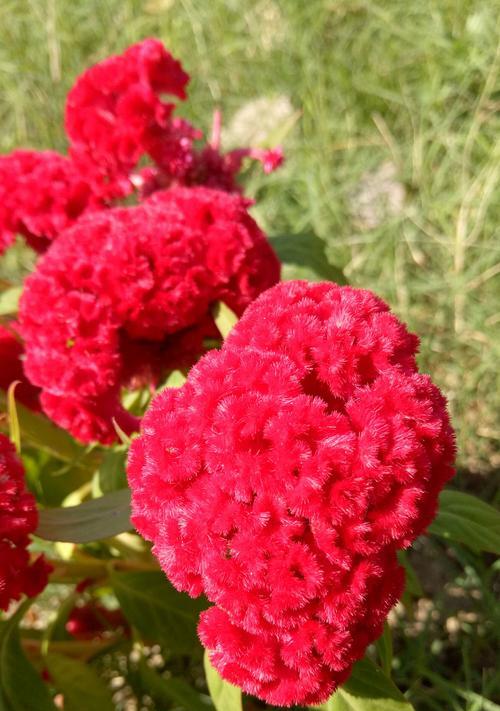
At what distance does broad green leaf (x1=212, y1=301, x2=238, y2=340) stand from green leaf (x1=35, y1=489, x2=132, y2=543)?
29cm

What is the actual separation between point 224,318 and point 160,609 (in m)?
0.58

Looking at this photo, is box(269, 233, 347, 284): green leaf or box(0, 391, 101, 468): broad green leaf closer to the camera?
box(0, 391, 101, 468): broad green leaf

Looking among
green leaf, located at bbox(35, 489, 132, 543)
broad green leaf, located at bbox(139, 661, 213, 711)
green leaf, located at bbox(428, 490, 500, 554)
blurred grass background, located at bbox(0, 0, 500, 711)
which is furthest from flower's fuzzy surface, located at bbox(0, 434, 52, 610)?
blurred grass background, located at bbox(0, 0, 500, 711)

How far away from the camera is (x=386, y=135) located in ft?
8.82

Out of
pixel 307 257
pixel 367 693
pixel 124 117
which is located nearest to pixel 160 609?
pixel 367 693

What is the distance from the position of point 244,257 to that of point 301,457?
1.62 ft

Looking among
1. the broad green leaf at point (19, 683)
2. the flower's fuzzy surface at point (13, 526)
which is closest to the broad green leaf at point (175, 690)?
the broad green leaf at point (19, 683)

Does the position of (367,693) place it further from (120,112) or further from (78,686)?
(120,112)

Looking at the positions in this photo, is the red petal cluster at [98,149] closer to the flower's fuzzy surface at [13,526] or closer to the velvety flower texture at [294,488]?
the flower's fuzzy surface at [13,526]

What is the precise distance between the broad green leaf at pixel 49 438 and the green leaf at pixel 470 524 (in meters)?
0.67

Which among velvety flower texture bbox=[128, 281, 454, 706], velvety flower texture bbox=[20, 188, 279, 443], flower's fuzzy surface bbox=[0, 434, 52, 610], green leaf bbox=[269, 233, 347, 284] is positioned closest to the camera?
velvety flower texture bbox=[128, 281, 454, 706]

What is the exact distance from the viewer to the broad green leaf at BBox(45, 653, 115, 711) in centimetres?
147

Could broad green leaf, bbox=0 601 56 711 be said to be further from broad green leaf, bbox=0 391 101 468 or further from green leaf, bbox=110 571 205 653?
broad green leaf, bbox=0 391 101 468

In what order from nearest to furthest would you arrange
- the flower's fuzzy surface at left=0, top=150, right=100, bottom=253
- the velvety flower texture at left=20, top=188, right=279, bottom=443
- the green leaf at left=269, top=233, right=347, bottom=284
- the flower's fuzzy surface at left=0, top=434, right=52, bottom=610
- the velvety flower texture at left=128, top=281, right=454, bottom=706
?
the velvety flower texture at left=128, top=281, right=454, bottom=706 → the flower's fuzzy surface at left=0, top=434, right=52, bottom=610 → the velvety flower texture at left=20, top=188, right=279, bottom=443 → the flower's fuzzy surface at left=0, top=150, right=100, bottom=253 → the green leaf at left=269, top=233, right=347, bottom=284
